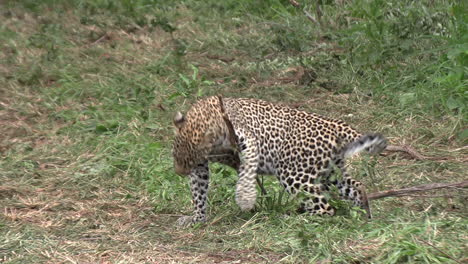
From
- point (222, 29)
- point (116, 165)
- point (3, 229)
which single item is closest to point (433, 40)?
point (222, 29)

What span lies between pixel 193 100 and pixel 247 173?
366 centimetres

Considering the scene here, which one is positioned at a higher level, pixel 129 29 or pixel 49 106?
pixel 129 29

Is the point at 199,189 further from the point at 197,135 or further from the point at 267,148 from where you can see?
the point at 267,148

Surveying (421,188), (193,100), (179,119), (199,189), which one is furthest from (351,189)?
(193,100)

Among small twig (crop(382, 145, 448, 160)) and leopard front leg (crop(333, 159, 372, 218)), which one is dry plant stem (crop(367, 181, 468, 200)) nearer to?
leopard front leg (crop(333, 159, 372, 218))

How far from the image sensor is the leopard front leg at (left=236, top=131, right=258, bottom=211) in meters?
6.04

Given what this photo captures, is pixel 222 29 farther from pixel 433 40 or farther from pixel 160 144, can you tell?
pixel 160 144

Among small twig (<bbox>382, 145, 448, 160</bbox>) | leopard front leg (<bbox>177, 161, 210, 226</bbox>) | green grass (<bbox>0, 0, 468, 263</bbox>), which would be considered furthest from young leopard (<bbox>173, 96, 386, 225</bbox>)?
small twig (<bbox>382, 145, 448, 160</bbox>)

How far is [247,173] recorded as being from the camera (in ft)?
20.2

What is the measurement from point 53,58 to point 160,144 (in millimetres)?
3452

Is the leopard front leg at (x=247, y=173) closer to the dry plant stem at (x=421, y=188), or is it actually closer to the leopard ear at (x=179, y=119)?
the leopard ear at (x=179, y=119)

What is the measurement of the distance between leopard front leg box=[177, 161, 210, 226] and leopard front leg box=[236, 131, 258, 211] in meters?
0.41

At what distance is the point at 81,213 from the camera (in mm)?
6758

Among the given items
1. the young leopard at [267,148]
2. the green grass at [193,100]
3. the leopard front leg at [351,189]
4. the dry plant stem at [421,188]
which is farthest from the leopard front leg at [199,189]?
the dry plant stem at [421,188]
